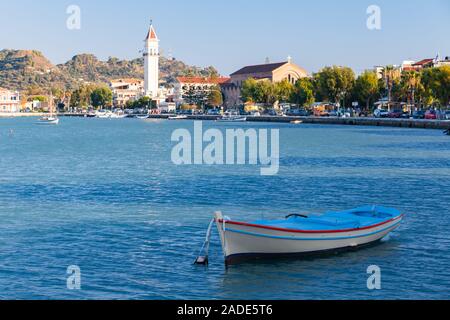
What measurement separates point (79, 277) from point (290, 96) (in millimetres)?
170833

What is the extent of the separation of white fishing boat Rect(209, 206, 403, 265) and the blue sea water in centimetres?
45

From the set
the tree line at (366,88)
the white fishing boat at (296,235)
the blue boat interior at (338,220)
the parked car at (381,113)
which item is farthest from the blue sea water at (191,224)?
the parked car at (381,113)

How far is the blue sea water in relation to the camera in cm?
2380

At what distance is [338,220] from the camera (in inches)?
1128

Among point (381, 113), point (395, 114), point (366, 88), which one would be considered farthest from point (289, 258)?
point (366, 88)

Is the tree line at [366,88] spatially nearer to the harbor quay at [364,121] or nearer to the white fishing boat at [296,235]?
the harbor quay at [364,121]

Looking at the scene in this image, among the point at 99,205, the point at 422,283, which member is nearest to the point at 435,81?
the point at 99,205

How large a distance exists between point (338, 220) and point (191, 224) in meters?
7.61

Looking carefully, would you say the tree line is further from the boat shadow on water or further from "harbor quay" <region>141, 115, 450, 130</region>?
the boat shadow on water

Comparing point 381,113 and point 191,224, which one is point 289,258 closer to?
point 191,224

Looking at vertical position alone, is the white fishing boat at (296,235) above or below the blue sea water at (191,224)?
above

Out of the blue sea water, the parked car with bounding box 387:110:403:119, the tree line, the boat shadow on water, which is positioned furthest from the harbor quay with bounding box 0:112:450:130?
the boat shadow on water

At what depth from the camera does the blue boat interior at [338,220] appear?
27.0 metres

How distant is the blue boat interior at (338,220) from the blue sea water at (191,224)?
1026 millimetres
